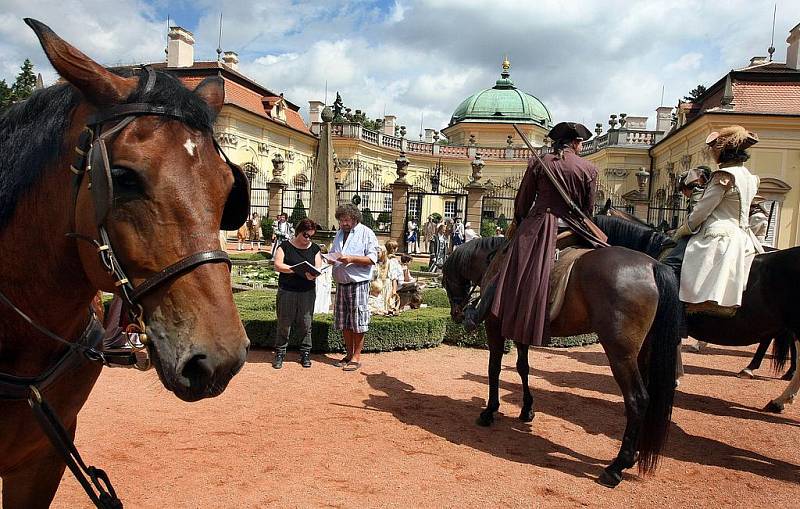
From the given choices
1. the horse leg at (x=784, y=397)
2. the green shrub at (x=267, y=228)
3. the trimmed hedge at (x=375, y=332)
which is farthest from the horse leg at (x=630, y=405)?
the green shrub at (x=267, y=228)

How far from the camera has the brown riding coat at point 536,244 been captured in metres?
4.34

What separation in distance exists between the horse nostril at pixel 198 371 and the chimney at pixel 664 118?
122 feet

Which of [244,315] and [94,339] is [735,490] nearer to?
[94,339]

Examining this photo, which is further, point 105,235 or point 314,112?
point 314,112

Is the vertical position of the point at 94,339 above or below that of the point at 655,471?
above

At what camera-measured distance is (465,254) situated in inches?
227

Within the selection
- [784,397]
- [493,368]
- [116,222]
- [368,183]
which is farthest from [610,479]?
[368,183]

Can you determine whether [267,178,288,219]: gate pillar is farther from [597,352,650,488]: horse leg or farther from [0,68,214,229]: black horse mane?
[0,68,214,229]: black horse mane

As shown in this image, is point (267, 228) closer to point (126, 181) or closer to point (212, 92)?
point (212, 92)

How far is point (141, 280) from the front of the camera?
4.45 feet

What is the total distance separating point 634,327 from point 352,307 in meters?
3.70

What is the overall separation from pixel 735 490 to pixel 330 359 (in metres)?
5.00

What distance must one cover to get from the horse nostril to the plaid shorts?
17.7ft

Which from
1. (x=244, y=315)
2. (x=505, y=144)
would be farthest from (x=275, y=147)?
(x=244, y=315)
